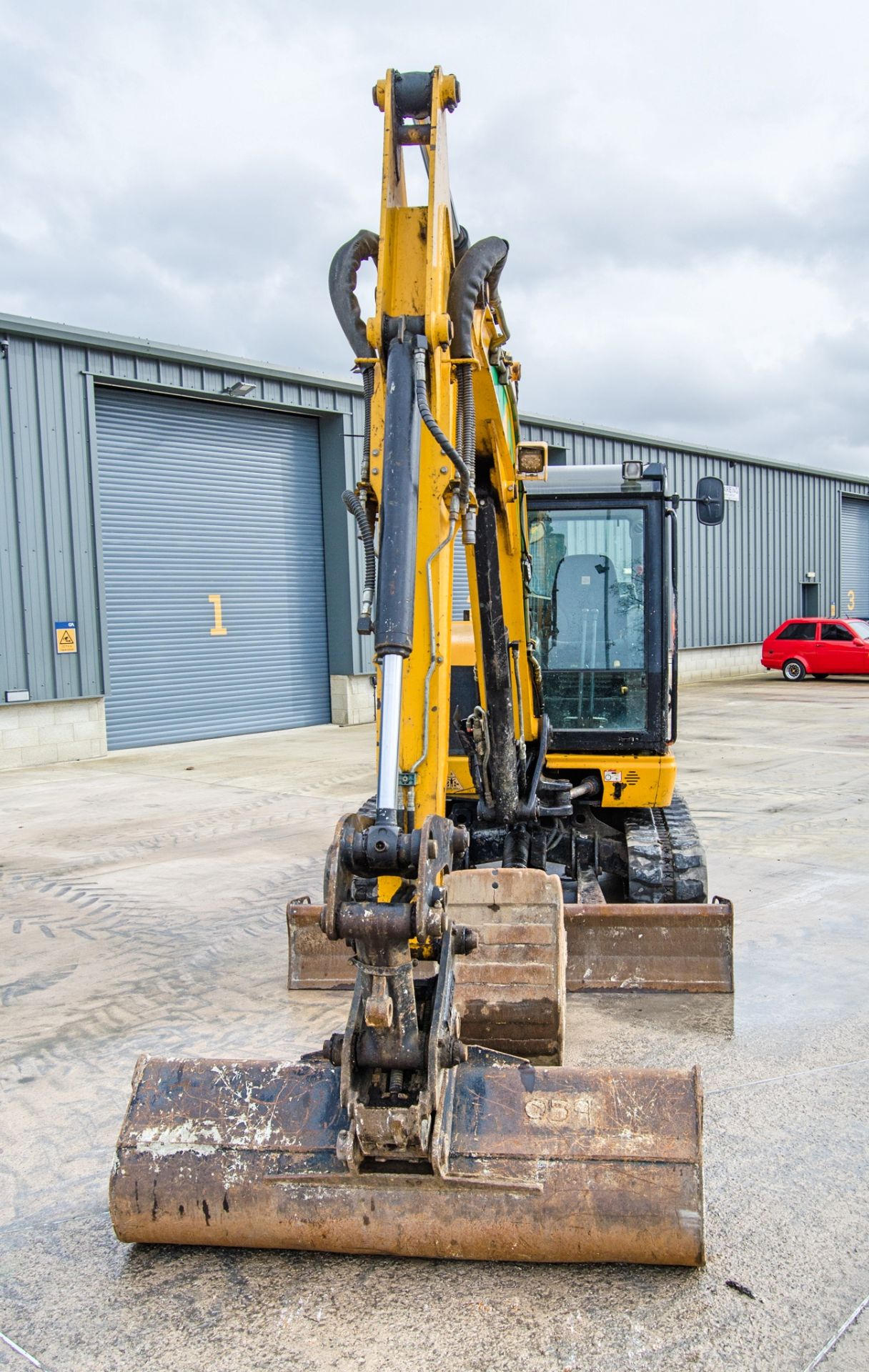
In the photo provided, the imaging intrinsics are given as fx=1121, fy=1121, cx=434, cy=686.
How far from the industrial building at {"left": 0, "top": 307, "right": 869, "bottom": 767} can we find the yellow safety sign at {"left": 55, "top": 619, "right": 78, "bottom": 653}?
2cm

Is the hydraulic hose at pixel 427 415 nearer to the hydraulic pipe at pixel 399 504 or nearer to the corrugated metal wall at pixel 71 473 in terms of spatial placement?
the hydraulic pipe at pixel 399 504

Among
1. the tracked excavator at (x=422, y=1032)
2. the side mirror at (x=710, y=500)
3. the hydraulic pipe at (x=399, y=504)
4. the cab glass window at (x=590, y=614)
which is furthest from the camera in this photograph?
the cab glass window at (x=590, y=614)

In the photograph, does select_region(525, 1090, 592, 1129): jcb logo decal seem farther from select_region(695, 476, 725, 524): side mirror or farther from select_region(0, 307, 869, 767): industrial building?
select_region(0, 307, 869, 767): industrial building

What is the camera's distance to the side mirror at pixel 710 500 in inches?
258

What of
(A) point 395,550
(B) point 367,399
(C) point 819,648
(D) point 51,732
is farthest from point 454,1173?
(C) point 819,648

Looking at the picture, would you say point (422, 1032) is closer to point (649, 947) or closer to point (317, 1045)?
point (317, 1045)

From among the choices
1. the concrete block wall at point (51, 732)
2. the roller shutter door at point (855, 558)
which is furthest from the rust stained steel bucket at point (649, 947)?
the roller shutter door at point (855, 558)

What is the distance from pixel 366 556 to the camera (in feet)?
11.6

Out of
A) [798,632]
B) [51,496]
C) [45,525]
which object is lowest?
[798,632]

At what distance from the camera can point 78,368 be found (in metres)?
15.0

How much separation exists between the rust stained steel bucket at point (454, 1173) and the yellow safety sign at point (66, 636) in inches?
476

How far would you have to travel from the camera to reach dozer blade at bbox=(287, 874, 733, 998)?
536cm

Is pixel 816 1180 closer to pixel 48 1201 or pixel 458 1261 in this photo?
pixel 458 1261

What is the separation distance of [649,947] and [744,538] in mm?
25871
